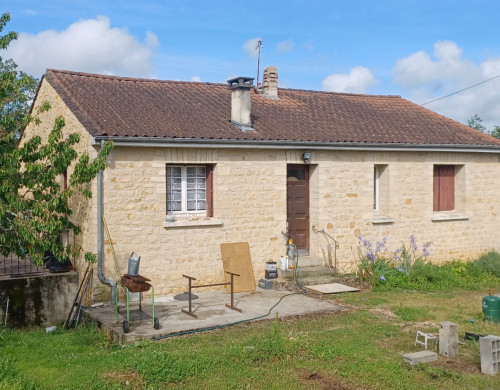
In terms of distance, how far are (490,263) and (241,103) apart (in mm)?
8115

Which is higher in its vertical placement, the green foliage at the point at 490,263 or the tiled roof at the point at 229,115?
the tiled roof at the point at 229,115

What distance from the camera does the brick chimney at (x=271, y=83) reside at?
52.3 ft

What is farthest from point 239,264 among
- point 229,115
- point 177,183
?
point 229,115

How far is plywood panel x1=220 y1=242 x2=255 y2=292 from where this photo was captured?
11.9 m

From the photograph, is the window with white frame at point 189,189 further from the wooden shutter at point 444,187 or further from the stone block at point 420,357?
the wooden shutter at point 444,187

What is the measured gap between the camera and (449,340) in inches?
303

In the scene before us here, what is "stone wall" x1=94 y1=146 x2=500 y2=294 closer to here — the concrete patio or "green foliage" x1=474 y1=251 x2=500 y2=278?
"green foliage" x1=474 y1=251 x2=500 y2=278

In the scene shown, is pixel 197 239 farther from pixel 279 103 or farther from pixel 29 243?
pixel 279 103

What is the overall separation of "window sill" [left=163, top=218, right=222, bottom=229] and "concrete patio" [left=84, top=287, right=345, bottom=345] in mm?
1485

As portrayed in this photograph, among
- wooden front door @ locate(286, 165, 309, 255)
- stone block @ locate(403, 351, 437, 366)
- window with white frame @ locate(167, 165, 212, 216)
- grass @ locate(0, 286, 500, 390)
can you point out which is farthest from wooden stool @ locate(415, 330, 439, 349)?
window with white frame @ locate(167, 165, 212, 216)

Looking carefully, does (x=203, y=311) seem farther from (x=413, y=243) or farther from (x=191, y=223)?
(x=413, y=243)

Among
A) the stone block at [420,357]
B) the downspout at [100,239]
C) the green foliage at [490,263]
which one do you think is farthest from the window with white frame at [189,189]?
the green foliage at [490,263]

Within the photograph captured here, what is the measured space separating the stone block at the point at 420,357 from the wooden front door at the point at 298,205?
6092 mm

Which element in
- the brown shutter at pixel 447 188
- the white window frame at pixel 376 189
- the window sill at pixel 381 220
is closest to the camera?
the window sill at pixel 381 220
